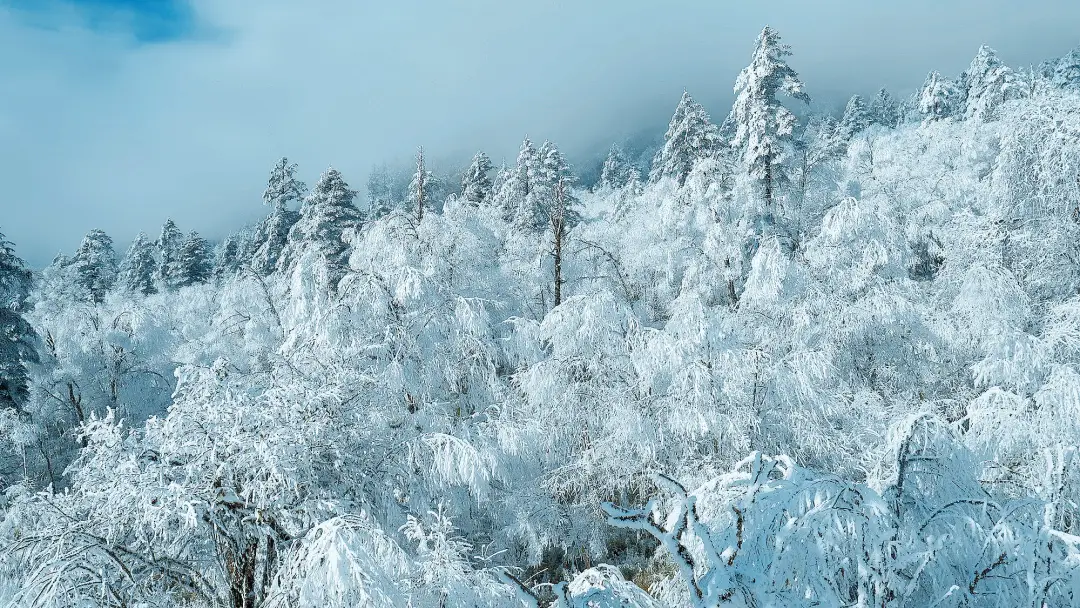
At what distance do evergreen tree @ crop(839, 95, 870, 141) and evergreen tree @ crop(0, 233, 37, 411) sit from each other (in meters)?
56.8

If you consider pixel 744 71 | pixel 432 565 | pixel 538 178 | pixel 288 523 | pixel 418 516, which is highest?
pixel 744 71

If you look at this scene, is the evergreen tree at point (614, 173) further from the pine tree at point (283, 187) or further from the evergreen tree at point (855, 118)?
the pine tree at point (283, 187)

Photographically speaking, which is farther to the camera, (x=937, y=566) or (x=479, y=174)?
(x=479, y=174)

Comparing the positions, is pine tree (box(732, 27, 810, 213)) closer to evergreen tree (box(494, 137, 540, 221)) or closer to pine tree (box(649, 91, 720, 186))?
pine tree (box(649, 91, 720, 186))

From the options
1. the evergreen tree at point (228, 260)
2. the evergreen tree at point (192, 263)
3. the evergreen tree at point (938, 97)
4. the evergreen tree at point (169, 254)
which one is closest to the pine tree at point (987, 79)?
the evergreen tree at point (938, 97)

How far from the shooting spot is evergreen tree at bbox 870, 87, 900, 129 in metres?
57.8

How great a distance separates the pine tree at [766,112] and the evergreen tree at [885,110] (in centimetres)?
4332

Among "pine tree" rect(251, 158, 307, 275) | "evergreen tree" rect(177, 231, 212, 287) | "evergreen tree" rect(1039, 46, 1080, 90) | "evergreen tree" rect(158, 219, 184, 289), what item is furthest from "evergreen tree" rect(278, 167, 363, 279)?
"evergreen tree" rect(1039, 46, 1080, 90)

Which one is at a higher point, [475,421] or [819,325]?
[819,325]

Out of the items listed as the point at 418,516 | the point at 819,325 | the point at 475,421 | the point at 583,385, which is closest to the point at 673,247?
the point at 819,325

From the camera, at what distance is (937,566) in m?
4.46

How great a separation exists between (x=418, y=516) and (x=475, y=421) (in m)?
2.90

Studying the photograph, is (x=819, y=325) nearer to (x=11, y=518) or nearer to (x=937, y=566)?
(x=937, y=566)

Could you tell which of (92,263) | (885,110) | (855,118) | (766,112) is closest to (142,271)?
(92,263)
